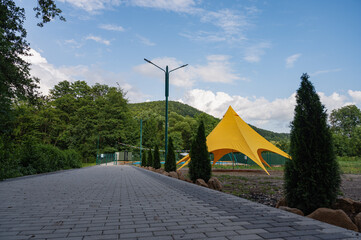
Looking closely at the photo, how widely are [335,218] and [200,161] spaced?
613 centimetres

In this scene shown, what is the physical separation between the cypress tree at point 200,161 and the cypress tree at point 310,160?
4770 mm

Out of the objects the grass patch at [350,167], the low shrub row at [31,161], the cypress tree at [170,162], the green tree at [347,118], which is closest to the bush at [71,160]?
the low shrub row at [31,161]

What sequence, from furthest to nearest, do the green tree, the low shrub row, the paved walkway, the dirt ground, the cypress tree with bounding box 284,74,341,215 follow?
the green tree < the low shrub row < the dirt ground < the cypress tree with bounding box 284,74,341,215 < the paved walkway

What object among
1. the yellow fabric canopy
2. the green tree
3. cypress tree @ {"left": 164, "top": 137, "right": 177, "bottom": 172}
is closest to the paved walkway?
cypress tree @ {"left": 164, "top": 137, "right": 177, "bottom": 172}

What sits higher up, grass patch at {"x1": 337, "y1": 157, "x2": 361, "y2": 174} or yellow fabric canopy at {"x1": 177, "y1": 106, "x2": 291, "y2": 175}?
yellow fabric canopy at {"x1": 177, "y1": 106, "x2": 291, "y2": 175}

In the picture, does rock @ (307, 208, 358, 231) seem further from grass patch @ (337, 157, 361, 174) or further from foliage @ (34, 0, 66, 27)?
foliage @ (34, 0, 66, 27)

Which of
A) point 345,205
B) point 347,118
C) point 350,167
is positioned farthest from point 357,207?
point 347,118

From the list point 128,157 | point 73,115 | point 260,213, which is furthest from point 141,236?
point 73,115

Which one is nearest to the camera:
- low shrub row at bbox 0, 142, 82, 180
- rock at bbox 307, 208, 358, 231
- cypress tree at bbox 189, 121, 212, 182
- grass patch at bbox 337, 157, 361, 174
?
rock at bbox 307, 208, 358, 231

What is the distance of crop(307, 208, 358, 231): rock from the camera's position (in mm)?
3065

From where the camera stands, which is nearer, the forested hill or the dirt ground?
the dirt ground

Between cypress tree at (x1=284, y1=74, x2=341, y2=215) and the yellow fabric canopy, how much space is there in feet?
42.5

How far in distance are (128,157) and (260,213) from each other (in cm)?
4510

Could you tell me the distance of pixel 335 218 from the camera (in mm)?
3238
